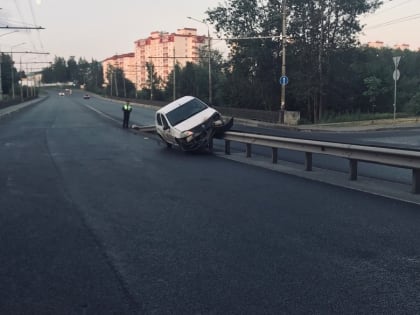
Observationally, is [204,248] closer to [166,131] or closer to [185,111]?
[166,131]

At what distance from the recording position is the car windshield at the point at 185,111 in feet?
55.3

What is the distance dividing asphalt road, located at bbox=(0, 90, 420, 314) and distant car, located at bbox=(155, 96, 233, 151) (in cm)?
513

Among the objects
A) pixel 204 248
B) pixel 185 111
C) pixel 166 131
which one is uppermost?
pixel 185 111

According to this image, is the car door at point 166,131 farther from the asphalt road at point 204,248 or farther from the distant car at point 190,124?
the asphalt road at point 204,248

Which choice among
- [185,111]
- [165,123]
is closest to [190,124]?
[185,111]

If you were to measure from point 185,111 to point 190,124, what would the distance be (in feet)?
3.80

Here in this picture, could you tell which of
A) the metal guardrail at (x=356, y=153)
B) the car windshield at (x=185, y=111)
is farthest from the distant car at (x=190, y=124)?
the metal guardrail at (x=356, y=153)

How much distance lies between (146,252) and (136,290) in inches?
44.1

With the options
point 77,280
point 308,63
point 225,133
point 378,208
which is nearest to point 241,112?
point 308,63

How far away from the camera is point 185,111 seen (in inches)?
674

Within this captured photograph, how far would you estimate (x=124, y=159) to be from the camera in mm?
14602

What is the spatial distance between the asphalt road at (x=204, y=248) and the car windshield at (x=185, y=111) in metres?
6.36

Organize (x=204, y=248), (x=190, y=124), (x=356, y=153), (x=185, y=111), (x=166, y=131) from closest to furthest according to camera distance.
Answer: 1. (x=204, y=248)
2. (x=356, y=153)
3. (x=190, y=124)
4. (x=166, y=131)
5. (x=185, y=111)

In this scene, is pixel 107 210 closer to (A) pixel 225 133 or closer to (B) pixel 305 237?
(B) pixel 305 237
